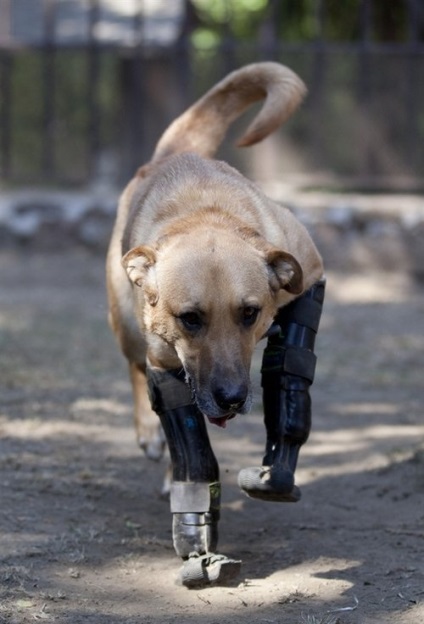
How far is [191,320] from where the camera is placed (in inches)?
139

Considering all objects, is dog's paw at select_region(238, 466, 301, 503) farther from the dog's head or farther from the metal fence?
the metal fence

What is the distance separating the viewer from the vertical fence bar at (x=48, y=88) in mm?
10305

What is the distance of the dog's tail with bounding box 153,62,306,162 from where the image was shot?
4.97m

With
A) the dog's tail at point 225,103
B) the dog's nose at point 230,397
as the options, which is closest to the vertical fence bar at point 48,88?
the dog's tail at point 225,103

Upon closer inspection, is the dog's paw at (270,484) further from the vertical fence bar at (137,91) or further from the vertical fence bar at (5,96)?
the vertical fence bar at (5,96)

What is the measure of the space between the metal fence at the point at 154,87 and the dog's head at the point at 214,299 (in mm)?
6634

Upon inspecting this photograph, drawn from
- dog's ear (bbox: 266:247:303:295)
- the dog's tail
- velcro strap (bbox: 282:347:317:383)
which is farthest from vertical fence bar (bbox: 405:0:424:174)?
dog's ear (bbox: 266:247:303:295)

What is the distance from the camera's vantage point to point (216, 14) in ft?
48.3

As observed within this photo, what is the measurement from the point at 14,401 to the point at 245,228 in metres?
2.76

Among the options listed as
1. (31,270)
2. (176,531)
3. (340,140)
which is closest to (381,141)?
(340,140)

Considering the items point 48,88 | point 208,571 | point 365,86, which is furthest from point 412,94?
point 208,571

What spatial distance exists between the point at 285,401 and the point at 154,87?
6.94 meters

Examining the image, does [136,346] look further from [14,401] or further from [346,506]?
[14,401]

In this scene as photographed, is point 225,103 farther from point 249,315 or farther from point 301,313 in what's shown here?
point 249,315
